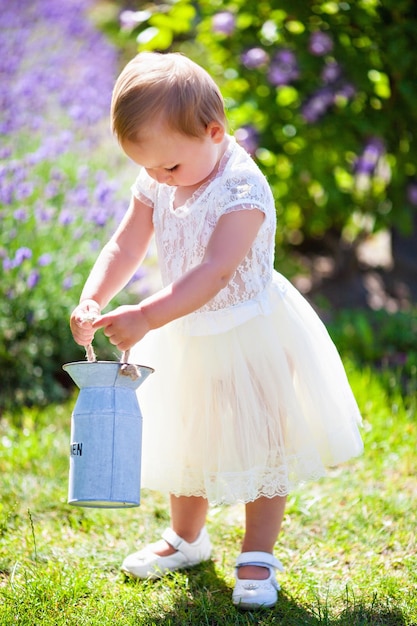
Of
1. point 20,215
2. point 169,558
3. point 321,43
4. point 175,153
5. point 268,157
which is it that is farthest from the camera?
point 268,157

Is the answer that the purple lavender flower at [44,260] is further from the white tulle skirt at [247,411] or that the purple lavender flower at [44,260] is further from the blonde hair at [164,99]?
the blonde hair at [164,99]

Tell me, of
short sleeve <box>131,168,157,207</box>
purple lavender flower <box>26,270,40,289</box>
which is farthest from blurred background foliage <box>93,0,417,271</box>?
short sleeve <box>131,168,157,207</box>

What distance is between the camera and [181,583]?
217 centimetres

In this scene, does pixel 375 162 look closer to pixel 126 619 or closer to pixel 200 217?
pixel 200 217

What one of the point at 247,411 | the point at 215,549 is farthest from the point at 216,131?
the point at 215,549

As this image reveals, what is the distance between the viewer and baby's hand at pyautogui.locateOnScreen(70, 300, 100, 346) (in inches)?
73.8

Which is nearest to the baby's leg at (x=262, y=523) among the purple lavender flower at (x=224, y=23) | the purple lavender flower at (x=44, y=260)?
the purple lavender flower at (x=44, y=260)

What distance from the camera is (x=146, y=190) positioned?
7.10ft

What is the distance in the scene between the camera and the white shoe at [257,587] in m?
2.04

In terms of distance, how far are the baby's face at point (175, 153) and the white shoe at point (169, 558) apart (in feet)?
3.13

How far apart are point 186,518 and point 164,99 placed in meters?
1.11

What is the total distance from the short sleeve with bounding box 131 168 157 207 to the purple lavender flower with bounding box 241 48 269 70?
239 centimetres

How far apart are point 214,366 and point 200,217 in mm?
366

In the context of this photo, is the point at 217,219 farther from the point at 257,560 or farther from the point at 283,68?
the point at 283,68
